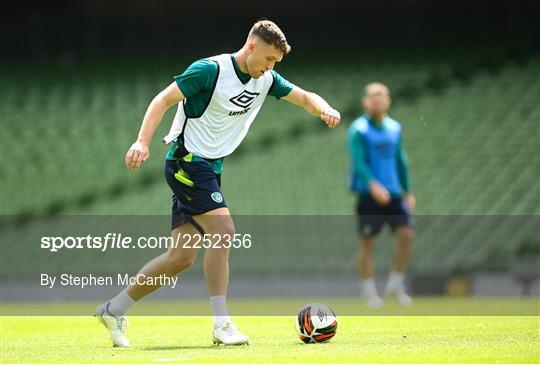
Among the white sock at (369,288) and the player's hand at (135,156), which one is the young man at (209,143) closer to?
the player's hand at (135,156)

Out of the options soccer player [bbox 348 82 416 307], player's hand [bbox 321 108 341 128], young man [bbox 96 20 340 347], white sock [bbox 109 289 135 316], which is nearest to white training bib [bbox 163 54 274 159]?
young man [bbox 96 20 340 347]

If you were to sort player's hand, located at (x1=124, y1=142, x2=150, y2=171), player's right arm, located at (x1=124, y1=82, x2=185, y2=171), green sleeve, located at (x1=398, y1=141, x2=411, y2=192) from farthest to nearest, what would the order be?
green sleeve, located at (x1=398, y1=141, x2=411, y2=192) → player's right arm, located at (x1=124, y1=82, x2=185, y2=171) → player's hand, located at (x1=124, y1=142, x2=150, y2=171)

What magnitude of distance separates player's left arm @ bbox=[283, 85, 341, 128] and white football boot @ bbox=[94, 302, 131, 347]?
6.14 feet

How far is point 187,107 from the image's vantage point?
6480 mm

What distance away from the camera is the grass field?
5488mm

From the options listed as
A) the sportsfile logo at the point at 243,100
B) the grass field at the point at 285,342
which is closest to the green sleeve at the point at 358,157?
the grass field at the point at 285,342

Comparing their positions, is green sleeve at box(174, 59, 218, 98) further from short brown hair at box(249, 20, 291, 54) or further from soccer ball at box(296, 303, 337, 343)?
soccer ball at box(296, 303, 337, 343)

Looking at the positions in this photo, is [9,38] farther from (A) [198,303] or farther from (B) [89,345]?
(B) [89,345]

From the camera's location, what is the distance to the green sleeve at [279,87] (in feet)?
22.2

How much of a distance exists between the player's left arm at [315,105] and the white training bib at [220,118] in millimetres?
360

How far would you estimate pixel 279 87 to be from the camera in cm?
679

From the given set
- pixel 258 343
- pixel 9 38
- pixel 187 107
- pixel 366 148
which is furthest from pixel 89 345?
pixel 9 38

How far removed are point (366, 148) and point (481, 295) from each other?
113 inches

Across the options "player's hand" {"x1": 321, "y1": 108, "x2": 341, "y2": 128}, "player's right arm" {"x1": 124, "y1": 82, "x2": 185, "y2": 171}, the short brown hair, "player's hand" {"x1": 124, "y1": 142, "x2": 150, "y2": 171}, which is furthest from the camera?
"player's hand" {"x1": 321, "y1": 108, "x2": 341, "y2": 128}
